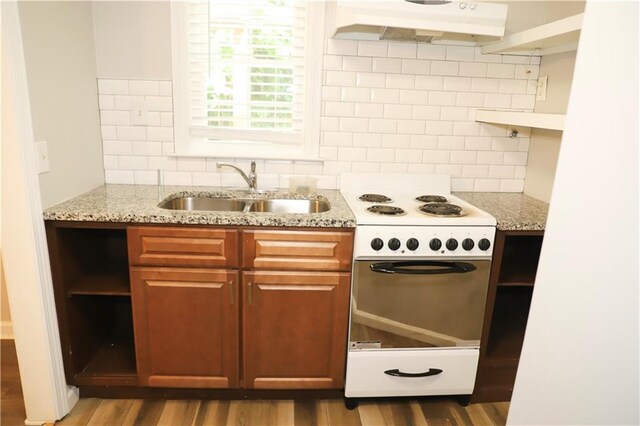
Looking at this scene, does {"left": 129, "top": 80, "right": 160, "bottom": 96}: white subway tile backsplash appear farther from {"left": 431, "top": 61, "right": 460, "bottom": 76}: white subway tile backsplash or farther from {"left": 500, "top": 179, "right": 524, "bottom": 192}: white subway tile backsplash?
{"left": 500, "top": 179, "right": 524, "bottom": 192}: white subway tile backsplash

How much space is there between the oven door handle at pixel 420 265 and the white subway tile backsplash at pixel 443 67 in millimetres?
1134

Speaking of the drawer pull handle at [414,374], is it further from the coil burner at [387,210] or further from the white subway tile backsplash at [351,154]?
the white subway tile backsplash at [351,154]

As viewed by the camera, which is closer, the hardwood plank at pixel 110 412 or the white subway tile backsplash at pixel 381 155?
the hardwood plank at pixel 110 412

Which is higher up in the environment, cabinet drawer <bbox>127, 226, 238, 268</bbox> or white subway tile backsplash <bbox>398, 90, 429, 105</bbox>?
white subway tile backsplash <bbox>398, 90, 429, 105</bbox>

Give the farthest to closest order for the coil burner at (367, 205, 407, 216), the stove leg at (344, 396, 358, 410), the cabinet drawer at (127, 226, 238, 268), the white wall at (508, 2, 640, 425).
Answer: the stove leg at (344, 396, 358, 410) → the coil burner at (367, 205, 407, 216) → the cabinet drawer at (127, 226, 238, 268) → the white wall at (508, 2, 640, 425)

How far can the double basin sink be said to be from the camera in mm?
2312

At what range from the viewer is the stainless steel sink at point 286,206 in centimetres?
231

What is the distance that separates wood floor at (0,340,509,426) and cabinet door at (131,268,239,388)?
131 mm

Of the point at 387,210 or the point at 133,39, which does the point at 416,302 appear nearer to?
the point at 387,210

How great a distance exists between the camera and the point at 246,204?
233 cm

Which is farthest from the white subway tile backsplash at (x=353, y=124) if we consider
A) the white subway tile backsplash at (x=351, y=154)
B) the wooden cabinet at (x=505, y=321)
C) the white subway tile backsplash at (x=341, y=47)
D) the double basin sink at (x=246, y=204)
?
the wooden cabinet at (x=505, y=321)

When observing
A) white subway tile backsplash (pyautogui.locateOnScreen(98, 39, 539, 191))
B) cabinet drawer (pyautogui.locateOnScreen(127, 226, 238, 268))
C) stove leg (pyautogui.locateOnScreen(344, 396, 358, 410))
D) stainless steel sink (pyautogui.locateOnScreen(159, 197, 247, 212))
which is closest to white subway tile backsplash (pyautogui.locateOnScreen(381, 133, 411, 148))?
white subway tile backsplash (pyautogui.locateOnScreen(98, 39, 539, 191))

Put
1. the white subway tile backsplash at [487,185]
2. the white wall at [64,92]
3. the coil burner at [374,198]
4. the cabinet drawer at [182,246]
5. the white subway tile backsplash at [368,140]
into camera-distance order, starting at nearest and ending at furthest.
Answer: the white wall at [64,92], the cabinet drawer at [182,246], the coil burner at [374,198], the white subway tile backsplash at [368,140], the white subway tile backsplash at [487,185]

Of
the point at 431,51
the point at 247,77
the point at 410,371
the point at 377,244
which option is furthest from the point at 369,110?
the point at 410,371
